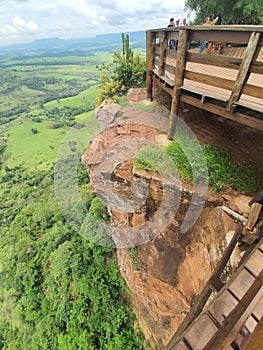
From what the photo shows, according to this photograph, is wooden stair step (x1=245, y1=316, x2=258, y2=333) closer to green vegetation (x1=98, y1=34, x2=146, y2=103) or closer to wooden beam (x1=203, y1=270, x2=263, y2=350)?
wooden beam (x1=203, y1=270, x2=263, y2=350)

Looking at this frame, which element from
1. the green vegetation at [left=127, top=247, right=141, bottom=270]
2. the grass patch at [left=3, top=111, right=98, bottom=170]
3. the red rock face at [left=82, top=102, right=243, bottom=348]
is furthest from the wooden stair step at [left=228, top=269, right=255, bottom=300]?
the grass patch at [left=3, top=111, right=98, bottom=170]

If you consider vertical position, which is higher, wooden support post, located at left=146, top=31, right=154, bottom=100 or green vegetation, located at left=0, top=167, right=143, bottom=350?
wooden support post, located at left=146, top=31, right=154, bottom=100

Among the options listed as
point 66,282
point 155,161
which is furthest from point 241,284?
point 66,282

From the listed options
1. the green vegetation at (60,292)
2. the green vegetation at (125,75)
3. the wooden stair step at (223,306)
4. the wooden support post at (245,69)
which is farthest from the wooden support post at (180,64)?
the green vegetation at (60,292)

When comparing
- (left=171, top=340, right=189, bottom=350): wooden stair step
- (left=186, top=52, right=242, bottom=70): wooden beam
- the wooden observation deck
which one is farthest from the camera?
(left=186, top=52, right=242, bottom=70): wooden beam

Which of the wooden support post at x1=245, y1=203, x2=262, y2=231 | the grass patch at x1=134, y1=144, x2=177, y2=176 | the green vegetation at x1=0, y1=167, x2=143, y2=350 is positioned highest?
the wooden support post at x1=245, y1=203, x2=262, y2=231

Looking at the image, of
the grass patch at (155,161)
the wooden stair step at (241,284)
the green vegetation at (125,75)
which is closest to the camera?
the wooden stair step at (241,284)

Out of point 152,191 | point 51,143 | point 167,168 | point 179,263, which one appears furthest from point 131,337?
point 51,143

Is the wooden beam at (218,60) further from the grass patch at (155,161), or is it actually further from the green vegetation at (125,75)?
the green vegetation at (125,75)
